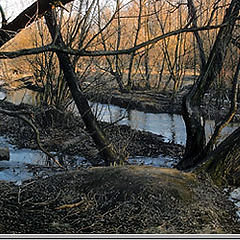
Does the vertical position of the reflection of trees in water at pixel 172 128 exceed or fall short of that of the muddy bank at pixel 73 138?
it exceeds it

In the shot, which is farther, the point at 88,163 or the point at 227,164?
the point at 88,163

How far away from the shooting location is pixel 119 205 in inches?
145

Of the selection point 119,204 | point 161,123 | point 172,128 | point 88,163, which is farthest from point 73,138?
point 119,204

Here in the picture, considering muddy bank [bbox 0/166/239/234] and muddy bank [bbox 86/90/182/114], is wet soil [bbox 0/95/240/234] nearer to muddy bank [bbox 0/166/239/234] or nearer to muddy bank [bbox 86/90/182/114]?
muddy bank [bbox 0/166/239/234]

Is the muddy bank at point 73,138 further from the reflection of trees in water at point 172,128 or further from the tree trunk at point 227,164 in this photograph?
the tree trunk at point 227,164

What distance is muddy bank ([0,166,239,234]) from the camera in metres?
3.45

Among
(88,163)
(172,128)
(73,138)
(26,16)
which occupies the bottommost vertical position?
(88,163)

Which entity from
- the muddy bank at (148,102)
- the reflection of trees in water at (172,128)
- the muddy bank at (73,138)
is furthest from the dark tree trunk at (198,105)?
the muddy bank at (148,102)

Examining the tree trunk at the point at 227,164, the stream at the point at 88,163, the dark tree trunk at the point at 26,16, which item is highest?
the dark tree trunk at the point at 26,16

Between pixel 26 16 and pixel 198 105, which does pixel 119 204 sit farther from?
pixel 198 105

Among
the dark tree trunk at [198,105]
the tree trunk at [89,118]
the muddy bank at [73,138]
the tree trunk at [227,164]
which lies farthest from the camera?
the muddy bank at [73,138]

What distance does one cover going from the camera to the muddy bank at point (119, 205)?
136 inches

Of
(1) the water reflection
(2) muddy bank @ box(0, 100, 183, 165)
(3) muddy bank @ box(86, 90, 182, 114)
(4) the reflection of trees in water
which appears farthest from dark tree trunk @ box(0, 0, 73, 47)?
(3) muddy bank @ box(86, 90, 182, 114)

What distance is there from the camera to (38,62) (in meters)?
9.30
